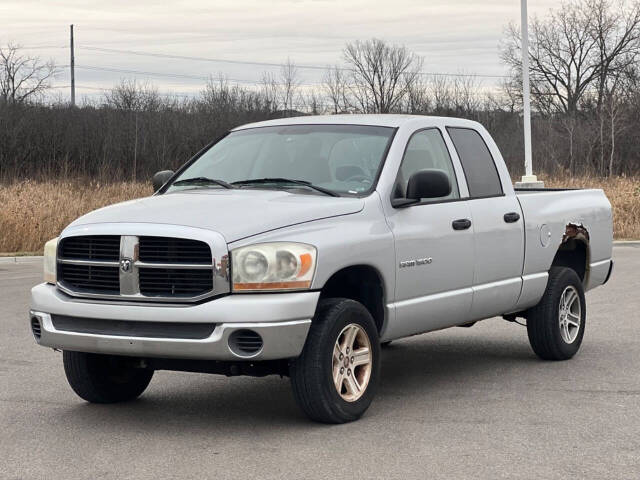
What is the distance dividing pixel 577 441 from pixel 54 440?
2.97m

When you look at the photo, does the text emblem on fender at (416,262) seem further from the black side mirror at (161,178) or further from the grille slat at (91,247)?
the black side mirror at (161,178)

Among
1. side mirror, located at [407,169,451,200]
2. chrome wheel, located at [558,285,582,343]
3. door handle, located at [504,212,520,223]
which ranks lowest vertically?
chrome wheel, located at [558,285,582,343]

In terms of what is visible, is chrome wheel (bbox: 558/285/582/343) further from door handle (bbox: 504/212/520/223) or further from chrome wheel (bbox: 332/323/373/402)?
chrome wheel (bbox: 332/323/373/402)

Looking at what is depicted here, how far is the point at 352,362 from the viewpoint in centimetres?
723

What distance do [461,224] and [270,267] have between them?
207 cm

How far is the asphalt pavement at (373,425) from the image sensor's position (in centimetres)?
612

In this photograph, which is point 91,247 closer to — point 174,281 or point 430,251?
point 174,281

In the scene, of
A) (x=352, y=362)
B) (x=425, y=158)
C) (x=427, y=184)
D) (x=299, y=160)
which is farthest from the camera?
(x=425, y=158)

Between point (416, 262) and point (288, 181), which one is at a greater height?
point (288, 181)

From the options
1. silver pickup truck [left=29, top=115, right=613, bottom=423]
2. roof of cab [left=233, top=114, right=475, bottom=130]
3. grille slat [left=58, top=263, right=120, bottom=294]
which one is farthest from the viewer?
roof of cab [left=233, top=114, right=475, bottom=130]

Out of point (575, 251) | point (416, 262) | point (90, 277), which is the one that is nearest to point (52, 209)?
point (575, 251)

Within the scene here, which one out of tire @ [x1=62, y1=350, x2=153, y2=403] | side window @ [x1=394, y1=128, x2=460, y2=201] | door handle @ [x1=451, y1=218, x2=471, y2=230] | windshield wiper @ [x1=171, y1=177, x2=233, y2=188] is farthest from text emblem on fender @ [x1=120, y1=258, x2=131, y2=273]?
door handle @ [x1=451, y1=218, x2=471, y2=230]

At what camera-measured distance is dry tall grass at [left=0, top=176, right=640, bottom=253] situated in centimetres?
2238

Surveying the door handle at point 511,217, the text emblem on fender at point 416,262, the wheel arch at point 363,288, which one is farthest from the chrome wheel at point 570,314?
the wheel arch at point 363,288
